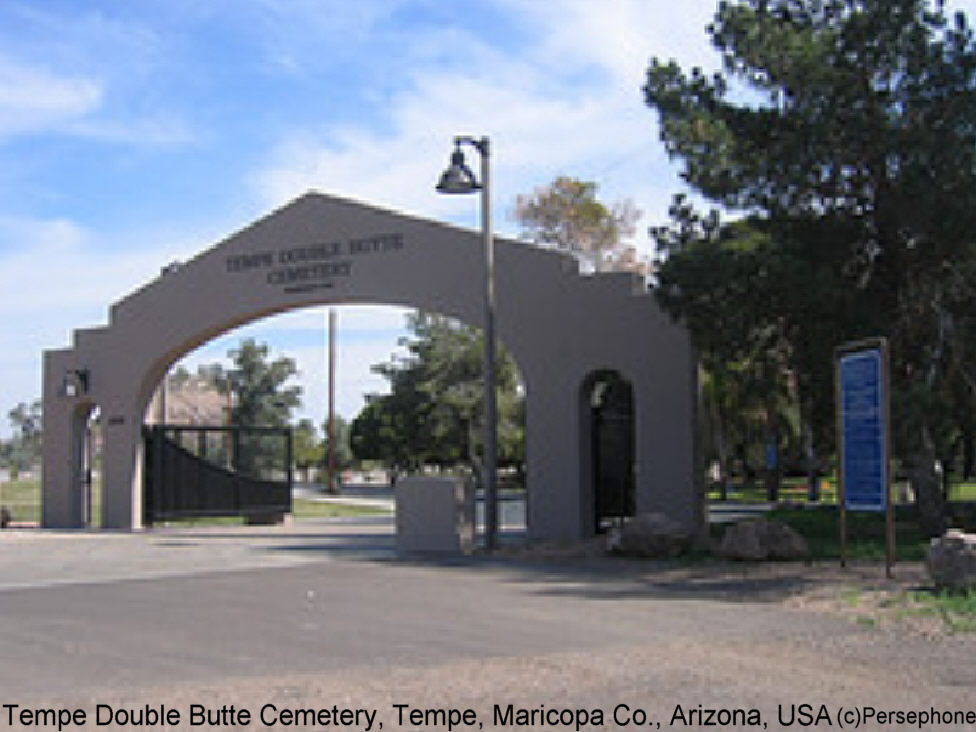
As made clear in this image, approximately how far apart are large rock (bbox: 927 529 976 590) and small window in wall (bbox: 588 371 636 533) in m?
9.04

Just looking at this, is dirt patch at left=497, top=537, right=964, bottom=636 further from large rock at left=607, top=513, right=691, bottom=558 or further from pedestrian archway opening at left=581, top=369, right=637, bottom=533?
pedestrian archway opening at left=581, top=369, right=637, bottom=533

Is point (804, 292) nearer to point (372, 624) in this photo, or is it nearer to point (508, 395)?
point (372, 624)

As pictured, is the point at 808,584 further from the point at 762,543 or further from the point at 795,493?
the point at 795,493

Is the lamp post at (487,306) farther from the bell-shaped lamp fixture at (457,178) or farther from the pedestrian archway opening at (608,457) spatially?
the pedestrian archway opening at (608,457)

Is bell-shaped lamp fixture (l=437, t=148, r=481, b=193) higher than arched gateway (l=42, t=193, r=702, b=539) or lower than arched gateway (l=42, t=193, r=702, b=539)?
higher

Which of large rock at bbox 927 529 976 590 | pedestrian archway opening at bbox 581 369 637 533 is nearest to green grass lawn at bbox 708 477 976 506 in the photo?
pedestrian archway opening at bbox 581 369 637 533

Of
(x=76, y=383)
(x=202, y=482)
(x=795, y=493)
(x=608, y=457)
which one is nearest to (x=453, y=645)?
(x=608, y=457)

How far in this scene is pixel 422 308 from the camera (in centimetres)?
2233

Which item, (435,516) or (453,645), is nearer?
(453,645)

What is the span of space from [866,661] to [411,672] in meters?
3.29

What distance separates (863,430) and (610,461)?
25.6 feet

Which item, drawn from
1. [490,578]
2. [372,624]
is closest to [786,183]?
[490,578]

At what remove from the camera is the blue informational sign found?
13641 millimetres

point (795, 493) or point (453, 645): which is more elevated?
point (453, 645)
